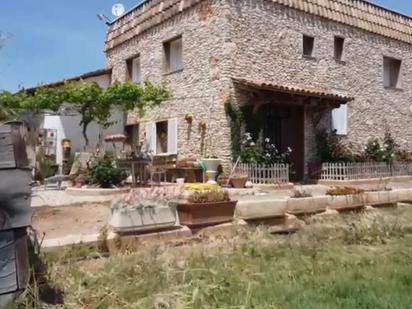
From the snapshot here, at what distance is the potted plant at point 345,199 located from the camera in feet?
27.0

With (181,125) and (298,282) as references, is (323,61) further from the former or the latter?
(298,282)

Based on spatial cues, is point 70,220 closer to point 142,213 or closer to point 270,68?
point 142,213

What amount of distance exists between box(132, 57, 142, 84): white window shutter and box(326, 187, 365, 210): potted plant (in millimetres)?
11511

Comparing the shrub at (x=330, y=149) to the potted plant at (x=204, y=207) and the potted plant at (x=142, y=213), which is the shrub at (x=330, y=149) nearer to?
the potted plant at (x=204, y=207)

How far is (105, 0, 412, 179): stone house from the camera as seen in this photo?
14398 millimetres

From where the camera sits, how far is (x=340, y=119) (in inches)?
679

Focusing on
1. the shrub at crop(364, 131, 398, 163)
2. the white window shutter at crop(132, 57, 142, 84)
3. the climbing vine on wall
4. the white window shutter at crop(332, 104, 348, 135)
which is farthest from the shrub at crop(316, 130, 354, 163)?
the white window shutter at crop(132, 57, 142, 84)

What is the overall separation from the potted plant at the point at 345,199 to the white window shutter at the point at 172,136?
25.9 feet

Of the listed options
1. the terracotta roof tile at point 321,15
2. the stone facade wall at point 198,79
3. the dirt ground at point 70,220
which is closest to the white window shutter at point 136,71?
the terracotta roof tile at point 321,15

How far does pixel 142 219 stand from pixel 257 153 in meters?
8.53

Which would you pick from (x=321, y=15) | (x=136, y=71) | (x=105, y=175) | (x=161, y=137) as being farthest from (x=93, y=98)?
(x=321, y=15)

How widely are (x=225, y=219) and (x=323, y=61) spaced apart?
38.8 feet

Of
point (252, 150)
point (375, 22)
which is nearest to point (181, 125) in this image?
point (252, 150)

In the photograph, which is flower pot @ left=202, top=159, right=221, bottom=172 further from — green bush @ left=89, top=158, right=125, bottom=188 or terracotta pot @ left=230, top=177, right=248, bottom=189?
green bush @ left=89, top=158, right=125, bottom=188
